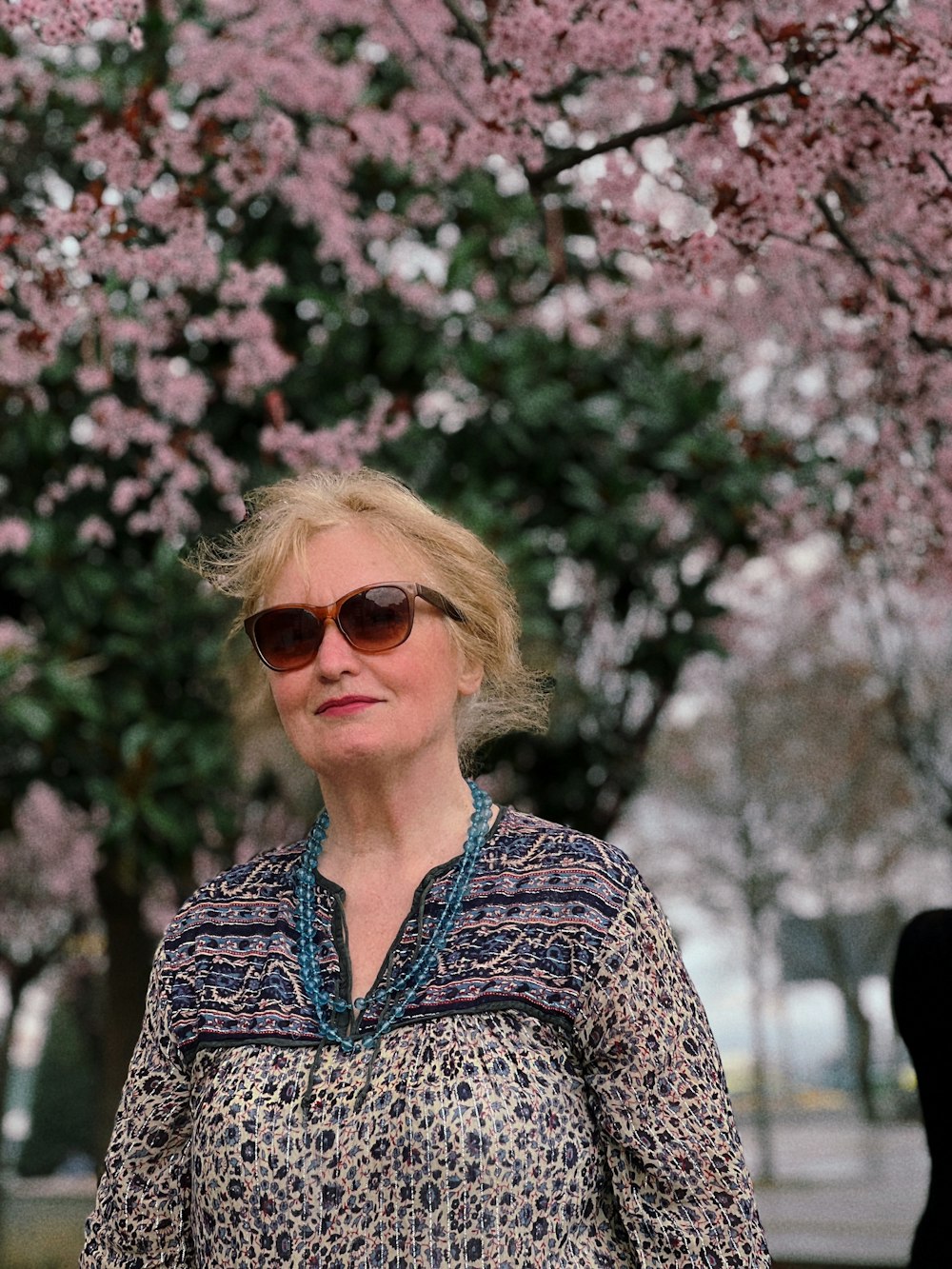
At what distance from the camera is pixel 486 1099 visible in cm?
183

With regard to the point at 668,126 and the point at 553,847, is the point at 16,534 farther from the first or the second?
the point at 553,847

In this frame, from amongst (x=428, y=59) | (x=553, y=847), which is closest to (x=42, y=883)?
(x=428, y=59)

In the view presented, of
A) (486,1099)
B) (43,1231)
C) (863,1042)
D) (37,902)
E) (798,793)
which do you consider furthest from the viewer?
(863,1042)

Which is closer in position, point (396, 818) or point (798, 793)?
point (396, 818)

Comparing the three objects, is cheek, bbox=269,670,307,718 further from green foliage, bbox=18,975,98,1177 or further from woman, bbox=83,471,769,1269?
green foliage, bbox=18,975,98,1177

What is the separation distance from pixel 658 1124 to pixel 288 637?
750 millimetres

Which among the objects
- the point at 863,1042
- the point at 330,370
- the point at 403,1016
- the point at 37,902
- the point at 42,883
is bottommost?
the point at 403,1016

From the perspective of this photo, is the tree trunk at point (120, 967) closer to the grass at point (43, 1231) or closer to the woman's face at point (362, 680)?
the grass at point (43, 1231)

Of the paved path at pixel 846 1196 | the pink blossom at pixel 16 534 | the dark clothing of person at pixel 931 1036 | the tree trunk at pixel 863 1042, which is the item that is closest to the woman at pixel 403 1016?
the dark clothing of person at pixel 931 1036

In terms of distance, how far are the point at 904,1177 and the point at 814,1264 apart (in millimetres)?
9683

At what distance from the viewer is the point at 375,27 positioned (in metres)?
6.20

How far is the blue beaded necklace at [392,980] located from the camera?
1910 mm

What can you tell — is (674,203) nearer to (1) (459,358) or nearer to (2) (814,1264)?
(1) (459,358)

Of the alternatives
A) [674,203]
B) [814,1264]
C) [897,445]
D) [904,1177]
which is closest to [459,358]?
[674,203]
